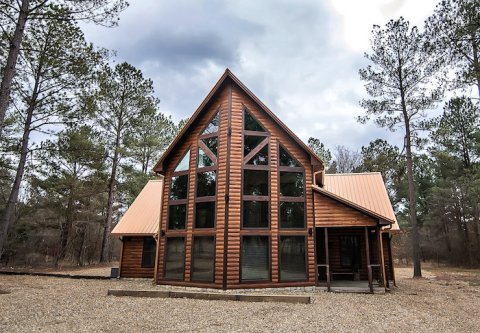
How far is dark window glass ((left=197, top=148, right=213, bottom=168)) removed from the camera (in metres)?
12.1

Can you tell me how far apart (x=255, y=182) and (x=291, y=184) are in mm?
1417

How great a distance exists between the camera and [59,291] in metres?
10.5

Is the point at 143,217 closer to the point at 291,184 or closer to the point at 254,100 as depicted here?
the point at 291,184

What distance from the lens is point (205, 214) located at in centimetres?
1161

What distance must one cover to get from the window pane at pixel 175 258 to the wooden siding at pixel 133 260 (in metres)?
3.04

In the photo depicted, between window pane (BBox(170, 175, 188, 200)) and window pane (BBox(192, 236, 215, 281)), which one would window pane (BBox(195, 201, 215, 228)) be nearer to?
window pane (BBox(192, 236, 215, 281))

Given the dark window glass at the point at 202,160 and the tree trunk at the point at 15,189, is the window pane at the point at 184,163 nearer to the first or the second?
the dark window glass at the point at 202,160

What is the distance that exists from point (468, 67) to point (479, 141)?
56.8 ft

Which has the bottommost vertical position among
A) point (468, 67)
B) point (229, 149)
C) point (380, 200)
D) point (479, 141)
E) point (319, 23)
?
point (380, 200)

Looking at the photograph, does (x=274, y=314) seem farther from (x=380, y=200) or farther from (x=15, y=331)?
(x=380, y=200)

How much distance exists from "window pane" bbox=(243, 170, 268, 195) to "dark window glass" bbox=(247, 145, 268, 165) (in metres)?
0.35

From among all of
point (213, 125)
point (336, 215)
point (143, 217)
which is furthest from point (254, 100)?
point (143, 217)

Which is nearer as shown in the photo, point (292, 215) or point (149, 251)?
point (292, 215)

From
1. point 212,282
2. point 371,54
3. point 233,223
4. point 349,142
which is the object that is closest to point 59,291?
point 212,282
